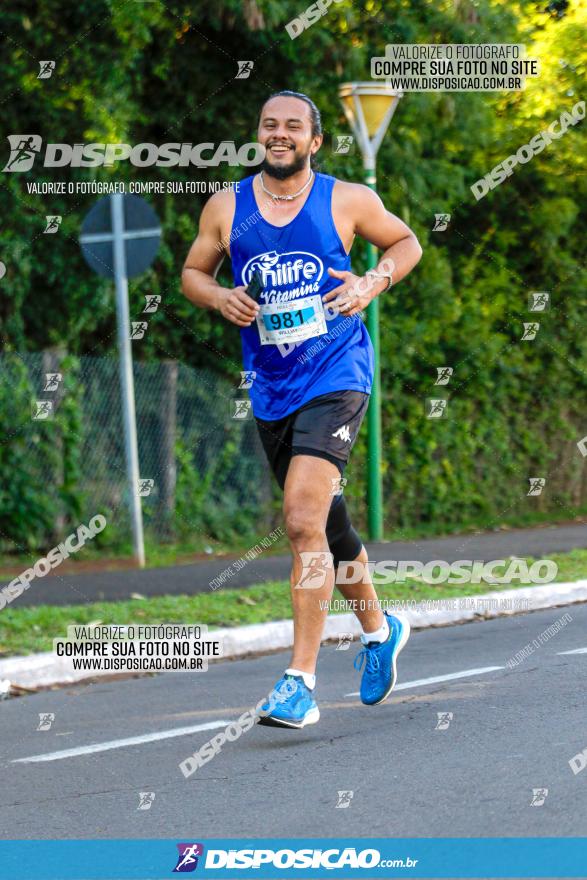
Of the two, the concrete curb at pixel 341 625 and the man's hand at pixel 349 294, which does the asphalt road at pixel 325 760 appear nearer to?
the concrete curb at pixel 341 625

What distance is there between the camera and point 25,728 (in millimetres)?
6355

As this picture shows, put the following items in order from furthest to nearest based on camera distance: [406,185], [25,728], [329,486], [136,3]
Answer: [406,185], [136,3], [25,728], [329,486]

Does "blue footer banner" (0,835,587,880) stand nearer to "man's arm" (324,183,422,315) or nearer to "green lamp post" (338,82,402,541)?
"man's arm" (324,183,422,315)

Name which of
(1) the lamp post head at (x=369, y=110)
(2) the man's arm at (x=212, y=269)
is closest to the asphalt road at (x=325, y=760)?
(2) the man's arm at (x=212, y=269)

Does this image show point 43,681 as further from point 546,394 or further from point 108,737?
point 546,394

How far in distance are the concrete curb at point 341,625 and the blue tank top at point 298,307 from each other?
240 centimetres

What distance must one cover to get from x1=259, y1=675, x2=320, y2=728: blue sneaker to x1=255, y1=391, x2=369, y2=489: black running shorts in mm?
839

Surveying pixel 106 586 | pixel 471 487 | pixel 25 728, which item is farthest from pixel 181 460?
pixel 25 728

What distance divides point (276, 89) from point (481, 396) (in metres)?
4.60

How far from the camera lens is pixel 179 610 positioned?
9367mm

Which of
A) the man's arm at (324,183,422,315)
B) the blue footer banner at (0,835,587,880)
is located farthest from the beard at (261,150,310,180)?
the blue footer banner at (0,835,587,880)

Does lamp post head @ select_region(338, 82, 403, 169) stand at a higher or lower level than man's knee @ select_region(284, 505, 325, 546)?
higher

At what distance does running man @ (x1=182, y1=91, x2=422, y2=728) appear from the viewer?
5.62 m

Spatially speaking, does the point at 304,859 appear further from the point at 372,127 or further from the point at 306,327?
the point at 372,127
